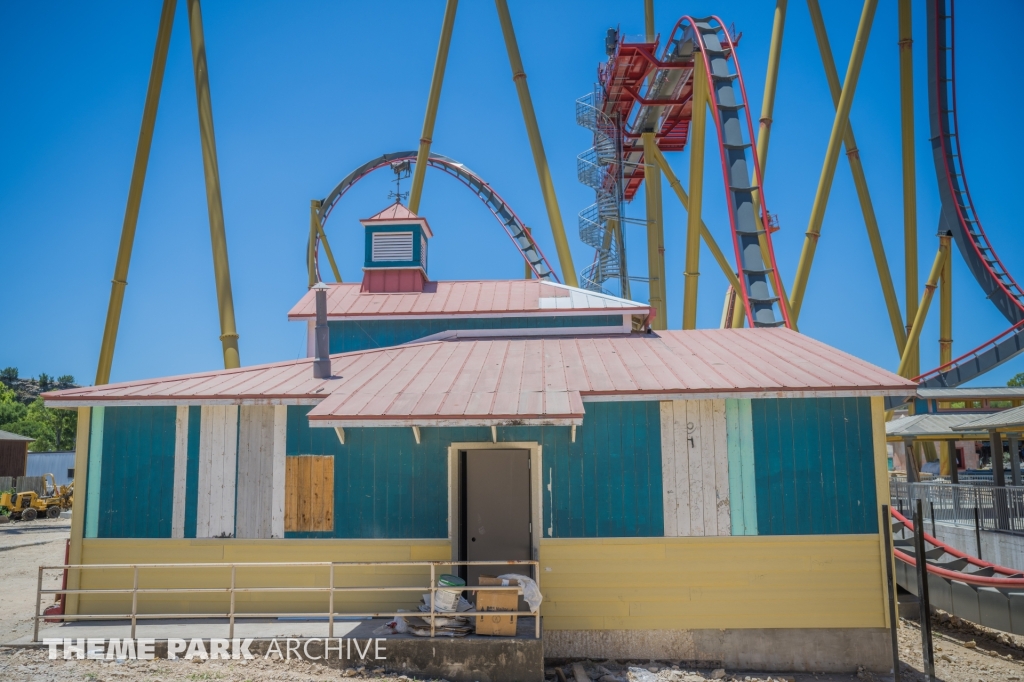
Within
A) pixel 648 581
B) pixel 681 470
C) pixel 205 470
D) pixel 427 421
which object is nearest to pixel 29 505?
pixel 205 470

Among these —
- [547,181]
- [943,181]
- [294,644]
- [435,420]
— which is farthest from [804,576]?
[943,181]

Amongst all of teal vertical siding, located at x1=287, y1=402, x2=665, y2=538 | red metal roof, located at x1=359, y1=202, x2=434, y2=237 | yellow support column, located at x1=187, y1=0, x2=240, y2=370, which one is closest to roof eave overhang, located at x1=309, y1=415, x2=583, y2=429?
teal vertical siding, located at x1=287, y1=402, x2=665, y2=538

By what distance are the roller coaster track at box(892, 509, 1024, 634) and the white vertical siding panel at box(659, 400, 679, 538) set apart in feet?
13.0

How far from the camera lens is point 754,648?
34.3 feet

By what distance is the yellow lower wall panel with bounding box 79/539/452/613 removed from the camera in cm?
1091

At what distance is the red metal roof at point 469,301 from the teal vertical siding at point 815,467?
6115 millimetres

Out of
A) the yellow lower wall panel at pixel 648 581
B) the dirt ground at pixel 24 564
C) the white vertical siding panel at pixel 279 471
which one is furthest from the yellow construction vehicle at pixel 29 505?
the yellow lower wall panel at pixel 648 581

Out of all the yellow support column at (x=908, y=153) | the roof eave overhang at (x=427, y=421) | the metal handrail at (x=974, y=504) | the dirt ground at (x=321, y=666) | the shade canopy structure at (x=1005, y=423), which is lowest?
the dirt ground at (x=321, y=666)

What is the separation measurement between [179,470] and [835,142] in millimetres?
21421

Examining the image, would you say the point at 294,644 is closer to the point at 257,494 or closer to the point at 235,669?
the point at 235,669

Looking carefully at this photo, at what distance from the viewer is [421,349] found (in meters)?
14.1

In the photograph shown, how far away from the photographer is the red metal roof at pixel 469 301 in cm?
1722

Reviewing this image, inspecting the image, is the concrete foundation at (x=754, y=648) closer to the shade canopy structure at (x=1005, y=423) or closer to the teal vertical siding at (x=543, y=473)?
the teal vertical siding at (x=543, y=473)

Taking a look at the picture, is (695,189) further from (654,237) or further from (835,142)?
(835,142)
